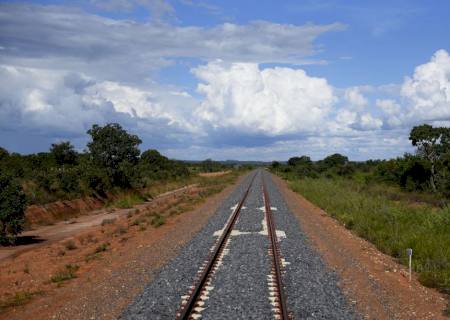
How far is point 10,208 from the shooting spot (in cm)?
1836

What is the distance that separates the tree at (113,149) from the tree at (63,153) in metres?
13.5

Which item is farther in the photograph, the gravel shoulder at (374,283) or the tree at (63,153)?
the tree at (63,153)

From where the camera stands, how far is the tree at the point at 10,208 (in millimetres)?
18297

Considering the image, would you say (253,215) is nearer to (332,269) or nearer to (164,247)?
(164,247)

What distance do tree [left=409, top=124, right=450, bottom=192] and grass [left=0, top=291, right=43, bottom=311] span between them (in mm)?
41626

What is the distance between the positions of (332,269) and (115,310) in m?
5.69

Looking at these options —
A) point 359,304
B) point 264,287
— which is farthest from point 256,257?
point 359,304

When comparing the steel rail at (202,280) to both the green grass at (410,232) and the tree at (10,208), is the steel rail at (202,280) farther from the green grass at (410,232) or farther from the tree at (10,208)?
the tree at (10,208)

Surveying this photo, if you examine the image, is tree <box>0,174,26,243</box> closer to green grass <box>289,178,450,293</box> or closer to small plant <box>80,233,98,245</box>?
small plant <box>80,233,98,245</box>

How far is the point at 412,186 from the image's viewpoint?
49062 mm

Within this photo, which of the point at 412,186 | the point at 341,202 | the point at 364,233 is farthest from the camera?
the point at 412,186

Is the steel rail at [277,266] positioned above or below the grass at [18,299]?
above

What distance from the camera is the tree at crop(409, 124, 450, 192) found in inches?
1815

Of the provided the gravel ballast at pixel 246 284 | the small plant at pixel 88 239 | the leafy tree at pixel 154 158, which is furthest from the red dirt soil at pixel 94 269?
the leafy tree at pixel 154 158
